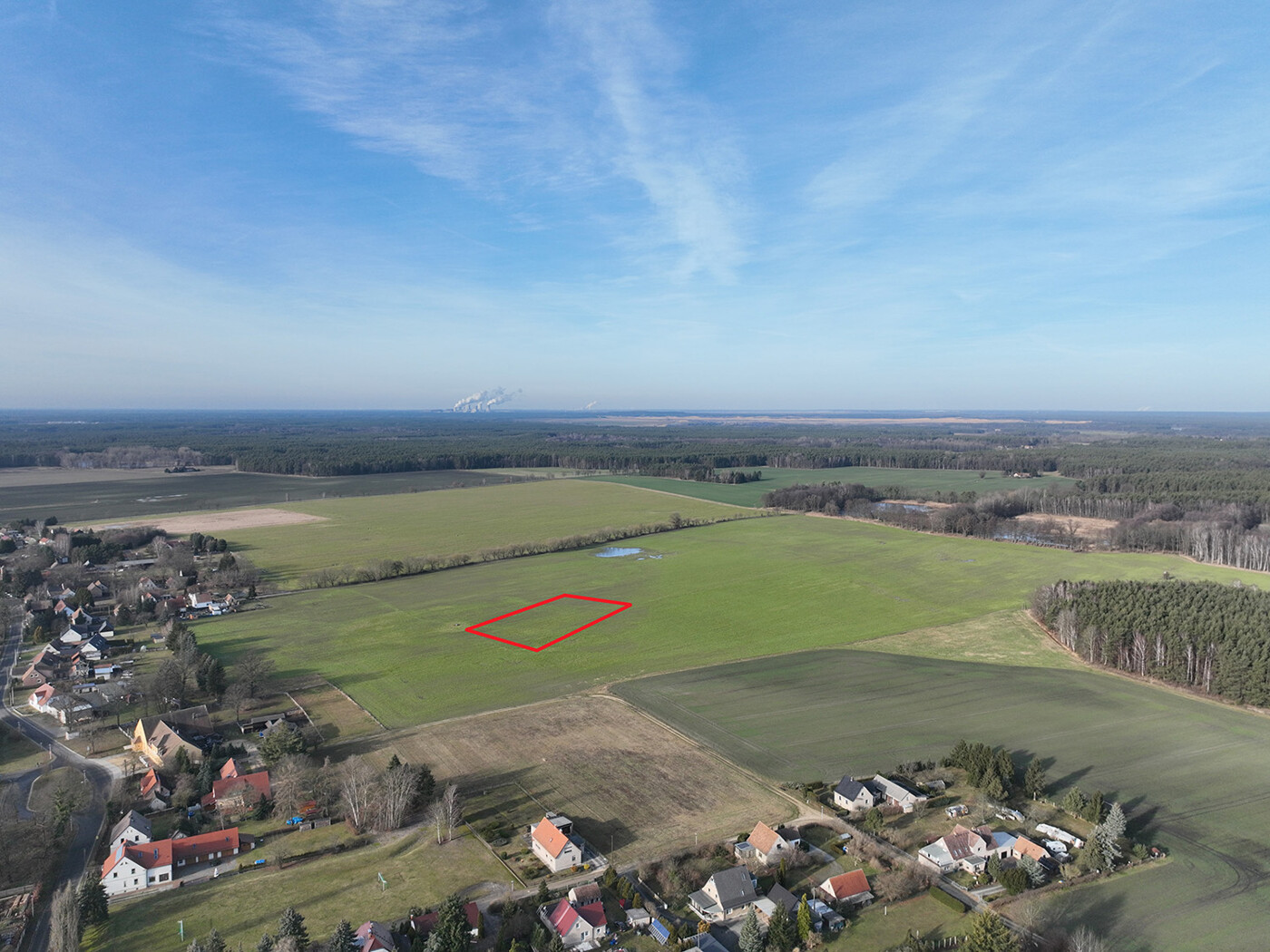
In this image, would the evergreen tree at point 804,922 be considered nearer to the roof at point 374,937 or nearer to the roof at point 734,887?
the roof at point 734,887

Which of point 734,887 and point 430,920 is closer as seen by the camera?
point 430,920

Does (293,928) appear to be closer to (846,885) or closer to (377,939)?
(377,939)

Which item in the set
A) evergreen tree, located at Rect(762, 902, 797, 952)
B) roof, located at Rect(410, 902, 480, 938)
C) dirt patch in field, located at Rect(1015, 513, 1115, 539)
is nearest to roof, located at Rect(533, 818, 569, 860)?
roof, located at Rect(410, 902, 480, 938)

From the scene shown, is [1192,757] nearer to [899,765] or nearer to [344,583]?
[899,765]

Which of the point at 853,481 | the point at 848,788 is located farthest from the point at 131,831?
the point at 853,481

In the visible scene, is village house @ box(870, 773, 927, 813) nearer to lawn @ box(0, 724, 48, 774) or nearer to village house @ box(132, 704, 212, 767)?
village house @ box(132, 704, 212, 767)
